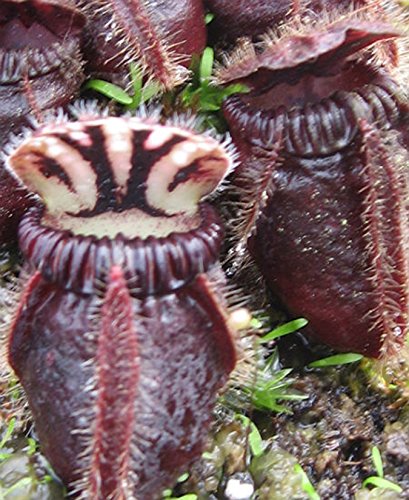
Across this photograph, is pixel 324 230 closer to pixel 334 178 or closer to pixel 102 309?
pixel 334 178

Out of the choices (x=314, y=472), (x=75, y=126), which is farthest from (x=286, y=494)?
(x=75, y=126)

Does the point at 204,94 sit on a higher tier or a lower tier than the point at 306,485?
higher

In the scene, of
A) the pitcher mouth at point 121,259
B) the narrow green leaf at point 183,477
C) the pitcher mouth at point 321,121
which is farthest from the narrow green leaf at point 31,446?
the pitcher mouth at point 321,121

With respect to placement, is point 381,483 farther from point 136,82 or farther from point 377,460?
point 136,82

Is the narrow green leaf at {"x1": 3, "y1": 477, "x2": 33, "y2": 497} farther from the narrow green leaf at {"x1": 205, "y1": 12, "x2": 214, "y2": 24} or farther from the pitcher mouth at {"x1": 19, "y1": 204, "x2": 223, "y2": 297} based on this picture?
the narrow green leaf at {"x1": 205, "y1": 12, "x2": 214, "y2": 24}

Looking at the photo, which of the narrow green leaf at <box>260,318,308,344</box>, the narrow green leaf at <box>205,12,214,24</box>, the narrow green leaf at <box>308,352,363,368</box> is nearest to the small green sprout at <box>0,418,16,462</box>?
the narrow green leaf at <box>260,318,308,344</box>

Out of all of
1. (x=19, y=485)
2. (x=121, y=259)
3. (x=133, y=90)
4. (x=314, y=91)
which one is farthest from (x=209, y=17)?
(x=19, y=485)
